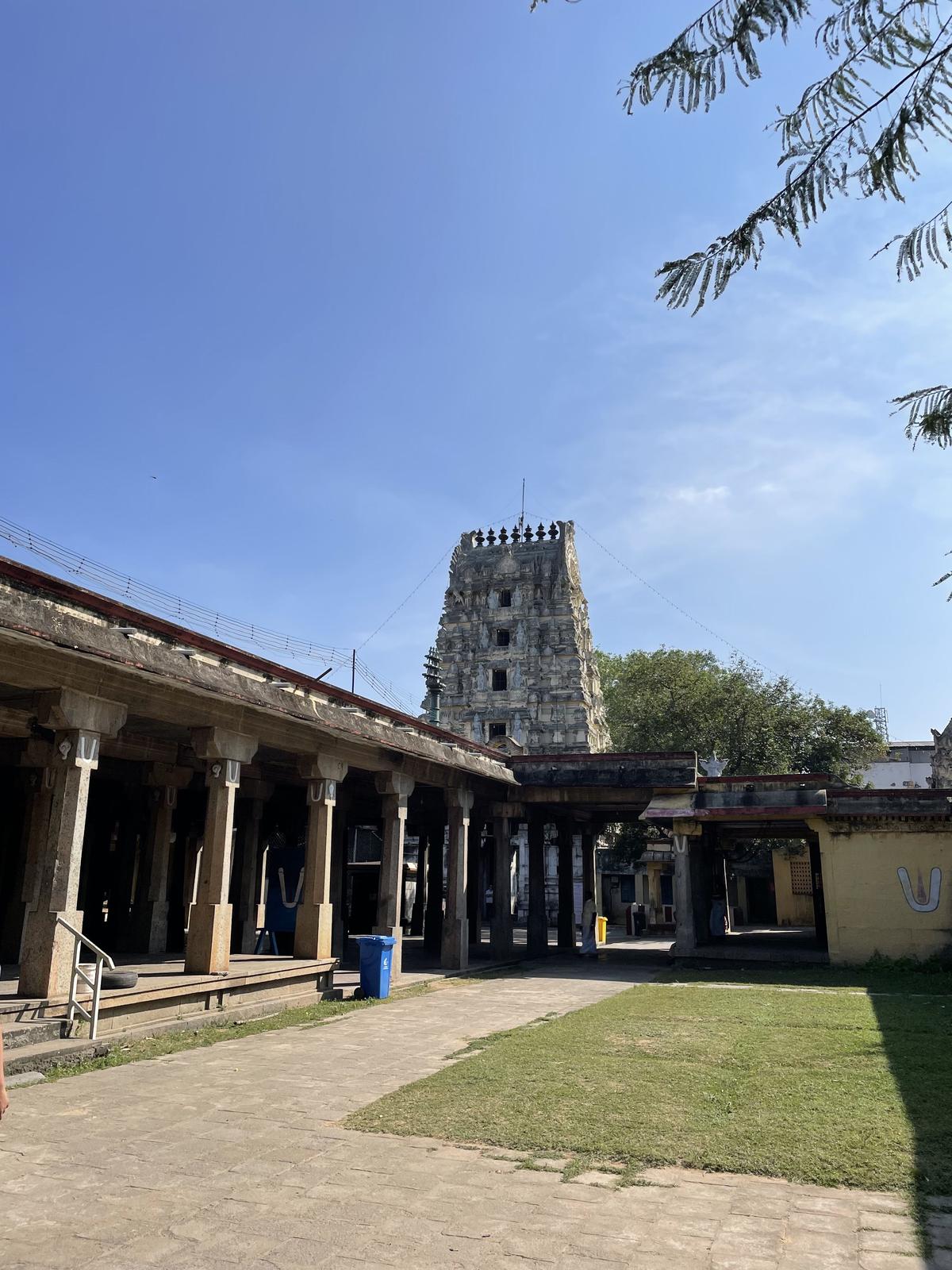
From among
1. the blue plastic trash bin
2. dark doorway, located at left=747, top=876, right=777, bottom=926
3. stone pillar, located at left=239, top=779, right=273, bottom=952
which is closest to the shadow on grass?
the blue plastic trash bin

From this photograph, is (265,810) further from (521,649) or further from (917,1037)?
(521,649)

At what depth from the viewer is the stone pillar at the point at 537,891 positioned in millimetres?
24281

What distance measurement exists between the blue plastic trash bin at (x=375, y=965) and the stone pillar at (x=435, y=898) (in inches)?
351

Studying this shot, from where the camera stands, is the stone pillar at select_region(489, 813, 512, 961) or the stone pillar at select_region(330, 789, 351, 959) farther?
the stone pillar at select_region(489, 813, 512, 961)

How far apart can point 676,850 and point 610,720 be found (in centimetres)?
3516

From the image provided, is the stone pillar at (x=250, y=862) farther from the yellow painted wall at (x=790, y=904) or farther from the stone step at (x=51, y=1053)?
the yellow painted wall at (x=790, y=904)

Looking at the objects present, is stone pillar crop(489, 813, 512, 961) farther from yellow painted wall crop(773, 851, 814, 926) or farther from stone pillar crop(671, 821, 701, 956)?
yellow painted wall crop(773, 851, 814, 926)

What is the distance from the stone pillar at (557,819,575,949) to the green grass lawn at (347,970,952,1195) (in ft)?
47.4

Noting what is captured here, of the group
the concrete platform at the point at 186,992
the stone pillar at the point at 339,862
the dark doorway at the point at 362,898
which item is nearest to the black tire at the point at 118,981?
the concrete platform at the point at 186,992

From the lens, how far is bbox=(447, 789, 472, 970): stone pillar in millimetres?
18891

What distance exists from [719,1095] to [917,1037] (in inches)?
165

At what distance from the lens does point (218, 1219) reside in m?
4.87

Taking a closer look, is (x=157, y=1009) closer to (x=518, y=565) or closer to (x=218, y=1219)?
(x=218, y=1219)

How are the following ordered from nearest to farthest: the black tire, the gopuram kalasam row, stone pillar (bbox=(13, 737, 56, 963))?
the gopuram kalasam row, the black tire, stone pillar (bbox=(13, 737, 56, 963))
